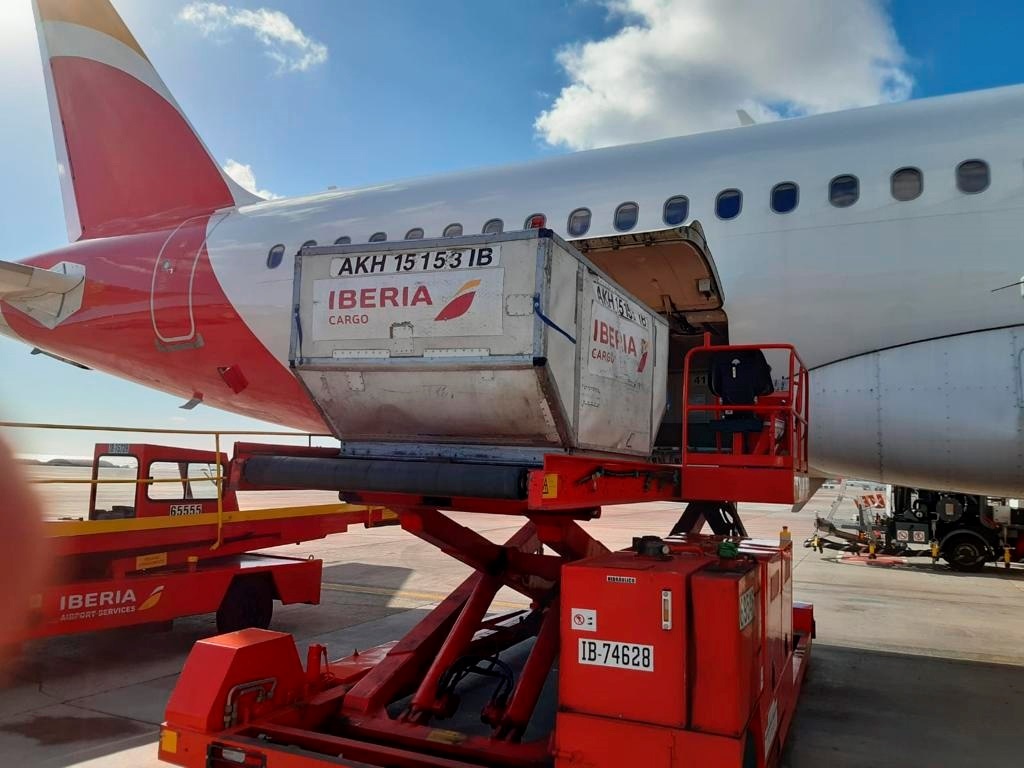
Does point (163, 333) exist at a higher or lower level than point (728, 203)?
lower

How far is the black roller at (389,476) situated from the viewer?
3389mm

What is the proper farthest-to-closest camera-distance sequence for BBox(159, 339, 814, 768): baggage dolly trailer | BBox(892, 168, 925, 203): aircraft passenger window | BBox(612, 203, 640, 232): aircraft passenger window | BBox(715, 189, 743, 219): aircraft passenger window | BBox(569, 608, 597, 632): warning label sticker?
1. BBox(612, 203, 640, 232): aircraft passenger window
2. BBox(715, 189, 743, 219): aircraft passenger window
3. BBox(892, 168, 925, 203): aircraft passenger window
4. BBox(569, 608, 597, 632): warning label sticker
5. BBox(159, 339, 814, 768): baggage dolly trailer

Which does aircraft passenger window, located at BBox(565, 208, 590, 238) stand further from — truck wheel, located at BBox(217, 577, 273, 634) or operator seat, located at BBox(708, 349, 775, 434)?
truck wheel, located at BBox(217, 577, 273, 634)

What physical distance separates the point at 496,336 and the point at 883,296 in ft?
13.7

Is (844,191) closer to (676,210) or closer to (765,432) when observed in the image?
(676,210)

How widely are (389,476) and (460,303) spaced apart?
35.2 inches

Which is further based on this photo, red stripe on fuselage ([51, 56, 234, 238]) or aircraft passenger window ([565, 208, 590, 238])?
red stripe on fuselage ([51, 56, 234, 238])

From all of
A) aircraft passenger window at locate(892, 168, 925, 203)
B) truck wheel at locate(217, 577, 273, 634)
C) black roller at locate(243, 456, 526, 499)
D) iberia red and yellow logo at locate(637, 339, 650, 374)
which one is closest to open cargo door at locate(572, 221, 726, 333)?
iberia red and yellow logo at locate(637, 339, 650, 374)

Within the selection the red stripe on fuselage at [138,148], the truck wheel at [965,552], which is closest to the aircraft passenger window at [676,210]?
the red stripe on fuselage at [138,148]

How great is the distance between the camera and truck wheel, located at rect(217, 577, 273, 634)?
7.32 meters

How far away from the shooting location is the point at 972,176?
6.09 meters

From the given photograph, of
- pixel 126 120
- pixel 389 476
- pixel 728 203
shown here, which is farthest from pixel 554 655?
pixel 126 120

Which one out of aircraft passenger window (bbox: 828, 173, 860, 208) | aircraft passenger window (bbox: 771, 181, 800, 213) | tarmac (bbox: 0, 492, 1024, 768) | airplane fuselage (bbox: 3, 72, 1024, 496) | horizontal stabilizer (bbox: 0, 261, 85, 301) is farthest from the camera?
horizontal stabilizer (bbox: 0, 261, 85, 301)

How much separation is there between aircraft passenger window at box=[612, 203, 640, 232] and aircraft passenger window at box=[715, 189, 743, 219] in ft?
2.70
